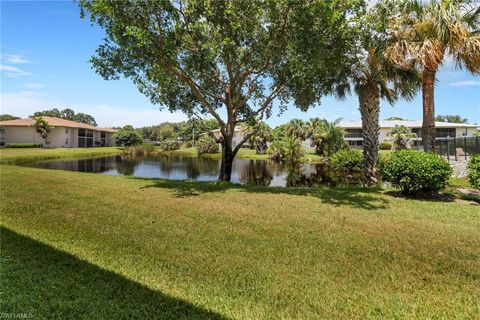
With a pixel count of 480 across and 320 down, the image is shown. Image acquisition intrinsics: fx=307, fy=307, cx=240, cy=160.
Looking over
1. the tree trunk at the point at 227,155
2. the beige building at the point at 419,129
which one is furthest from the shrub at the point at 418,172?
the beige building at the point at 419,129

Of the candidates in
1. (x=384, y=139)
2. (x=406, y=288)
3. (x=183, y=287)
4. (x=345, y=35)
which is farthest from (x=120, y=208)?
(x=384, y=139)

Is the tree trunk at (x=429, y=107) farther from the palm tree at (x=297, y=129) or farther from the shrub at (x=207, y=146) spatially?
the shrub at (x=207, y=146)

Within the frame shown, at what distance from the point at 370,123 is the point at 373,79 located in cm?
209

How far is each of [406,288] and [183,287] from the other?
9.99ft

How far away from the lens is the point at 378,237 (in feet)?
20.5

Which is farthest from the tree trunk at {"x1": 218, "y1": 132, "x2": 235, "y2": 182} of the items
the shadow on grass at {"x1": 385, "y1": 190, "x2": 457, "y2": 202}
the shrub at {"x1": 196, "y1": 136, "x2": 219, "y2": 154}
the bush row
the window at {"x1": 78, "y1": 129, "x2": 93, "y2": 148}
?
the window at {"x1": 78, "y1": 129, "x2": 93, "y2": 148}

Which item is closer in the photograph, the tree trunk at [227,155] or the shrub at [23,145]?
the tree trunk at [227,155]

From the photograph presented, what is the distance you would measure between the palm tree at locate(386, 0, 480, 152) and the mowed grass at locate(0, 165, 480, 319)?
5.41m

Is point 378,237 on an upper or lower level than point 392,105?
lower

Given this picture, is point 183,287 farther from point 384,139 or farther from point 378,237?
point 384,139

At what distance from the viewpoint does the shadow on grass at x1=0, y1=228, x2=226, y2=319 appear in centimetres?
346

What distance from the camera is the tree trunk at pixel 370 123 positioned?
48.9 ft

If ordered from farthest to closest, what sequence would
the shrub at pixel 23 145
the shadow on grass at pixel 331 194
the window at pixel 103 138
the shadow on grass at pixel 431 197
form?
the window at pixel 103 138
the shrub at pixel 23 145
the shadow on grass at pixel 431 197
the shadow on grass at pixel 331 194

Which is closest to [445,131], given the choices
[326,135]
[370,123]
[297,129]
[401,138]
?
[401,138]
